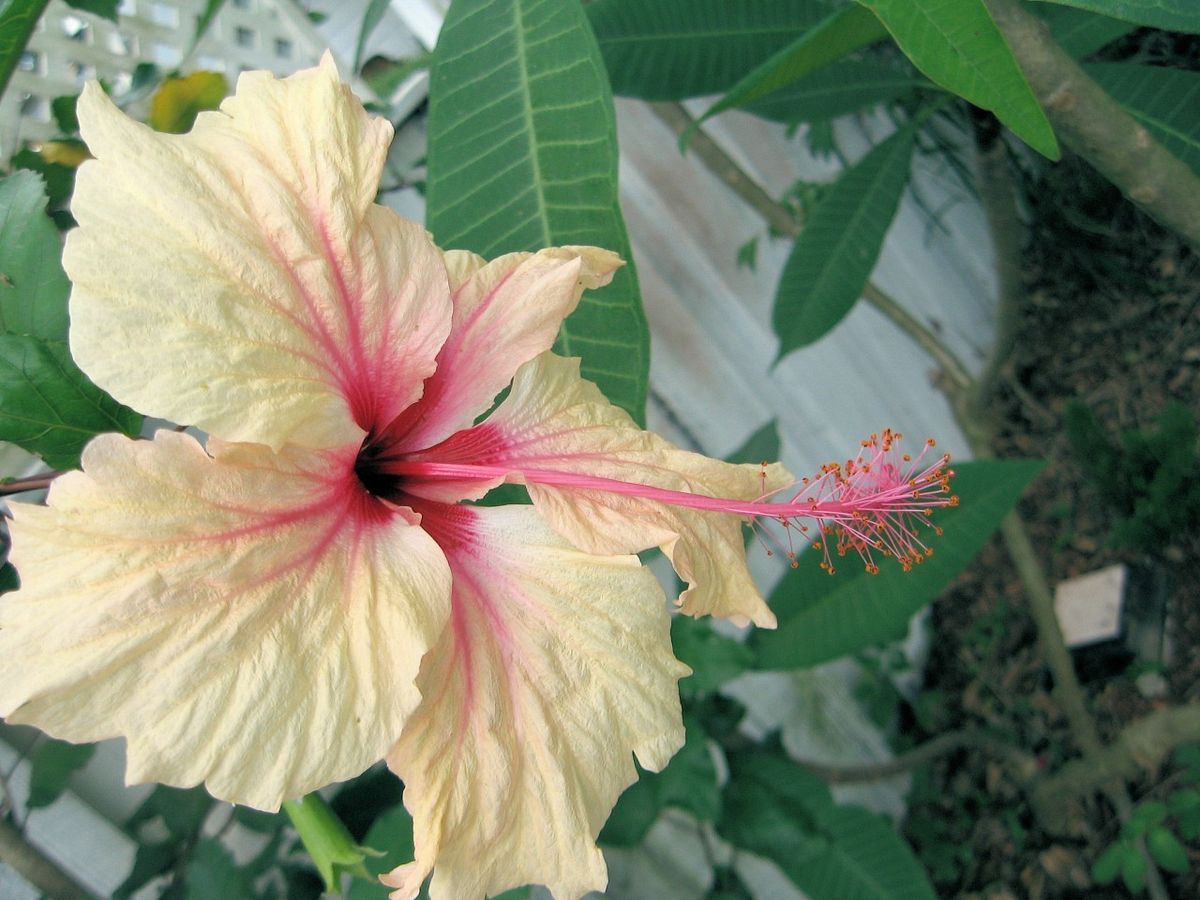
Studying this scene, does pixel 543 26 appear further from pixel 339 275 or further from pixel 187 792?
pixel 187 792

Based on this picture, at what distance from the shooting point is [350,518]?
0.59 meters

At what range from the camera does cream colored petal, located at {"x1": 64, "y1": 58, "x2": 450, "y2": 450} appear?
487 mm

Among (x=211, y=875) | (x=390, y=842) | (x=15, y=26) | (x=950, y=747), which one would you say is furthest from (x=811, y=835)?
(x=15, y=26)

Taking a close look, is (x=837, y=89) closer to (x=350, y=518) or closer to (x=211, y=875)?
(x=350, y=518)

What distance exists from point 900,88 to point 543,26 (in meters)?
0.92

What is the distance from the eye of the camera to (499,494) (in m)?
0.77

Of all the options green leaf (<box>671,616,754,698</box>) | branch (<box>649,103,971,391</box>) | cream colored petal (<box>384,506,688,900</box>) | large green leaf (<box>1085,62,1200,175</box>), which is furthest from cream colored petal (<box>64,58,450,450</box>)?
branch (<box>649,103,971,391</box>)

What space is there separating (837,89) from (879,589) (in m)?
0.80

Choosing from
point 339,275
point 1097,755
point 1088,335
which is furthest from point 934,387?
point 339,275

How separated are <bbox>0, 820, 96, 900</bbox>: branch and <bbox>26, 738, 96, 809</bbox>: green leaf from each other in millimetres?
144

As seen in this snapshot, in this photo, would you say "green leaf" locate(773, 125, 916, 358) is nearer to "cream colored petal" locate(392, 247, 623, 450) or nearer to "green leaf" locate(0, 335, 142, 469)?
"cream colored petal" locate(392, 247, 623, 450)

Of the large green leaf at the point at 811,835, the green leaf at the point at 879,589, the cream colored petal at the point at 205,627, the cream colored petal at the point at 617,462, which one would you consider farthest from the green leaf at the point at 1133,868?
the cream colored petal at the point at 205,627

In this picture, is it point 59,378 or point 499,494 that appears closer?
point 59,378

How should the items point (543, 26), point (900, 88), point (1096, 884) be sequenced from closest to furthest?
point (543, 26) → point (900, 88) → point (1096, 884)
